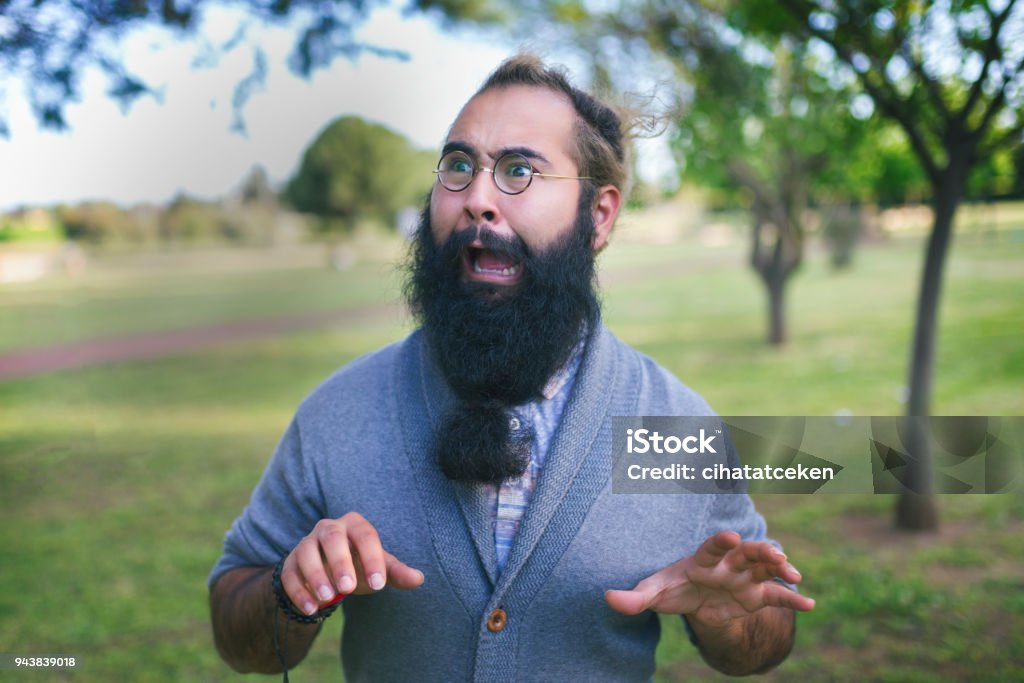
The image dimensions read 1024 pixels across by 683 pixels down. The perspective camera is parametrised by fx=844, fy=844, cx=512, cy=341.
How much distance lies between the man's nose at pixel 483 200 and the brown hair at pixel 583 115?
8.4 inches

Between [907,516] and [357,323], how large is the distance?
43.3 feet

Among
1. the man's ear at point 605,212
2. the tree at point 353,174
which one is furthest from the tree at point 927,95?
the tree at point 353,174

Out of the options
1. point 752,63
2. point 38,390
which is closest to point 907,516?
point 752,63

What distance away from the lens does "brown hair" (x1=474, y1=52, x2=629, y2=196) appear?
1.83 m

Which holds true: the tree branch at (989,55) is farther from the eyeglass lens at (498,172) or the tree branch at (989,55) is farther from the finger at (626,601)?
the finger at (626,601)

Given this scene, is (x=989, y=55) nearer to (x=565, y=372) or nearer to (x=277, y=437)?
(x=565, y=372)

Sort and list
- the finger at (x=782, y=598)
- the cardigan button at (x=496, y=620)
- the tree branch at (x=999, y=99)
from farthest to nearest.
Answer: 1. the tree branch at (x=999, y=99)
2. the cardigan button at (x=496, y=620)
3. the finger at (x=782, y=598)

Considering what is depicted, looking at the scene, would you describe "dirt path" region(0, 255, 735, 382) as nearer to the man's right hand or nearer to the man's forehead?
the man's forehead

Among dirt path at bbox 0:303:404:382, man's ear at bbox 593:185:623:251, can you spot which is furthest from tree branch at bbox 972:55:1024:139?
dirt path at bbox 0:303:404:382

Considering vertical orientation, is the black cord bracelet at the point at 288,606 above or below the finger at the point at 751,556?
below

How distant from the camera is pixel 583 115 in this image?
1.89 meters

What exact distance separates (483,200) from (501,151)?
113 millimetres

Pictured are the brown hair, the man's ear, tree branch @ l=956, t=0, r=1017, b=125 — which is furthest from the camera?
tree branch @ l=956, t=0, r=1017, b=125

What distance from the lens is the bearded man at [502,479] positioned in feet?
5.41
